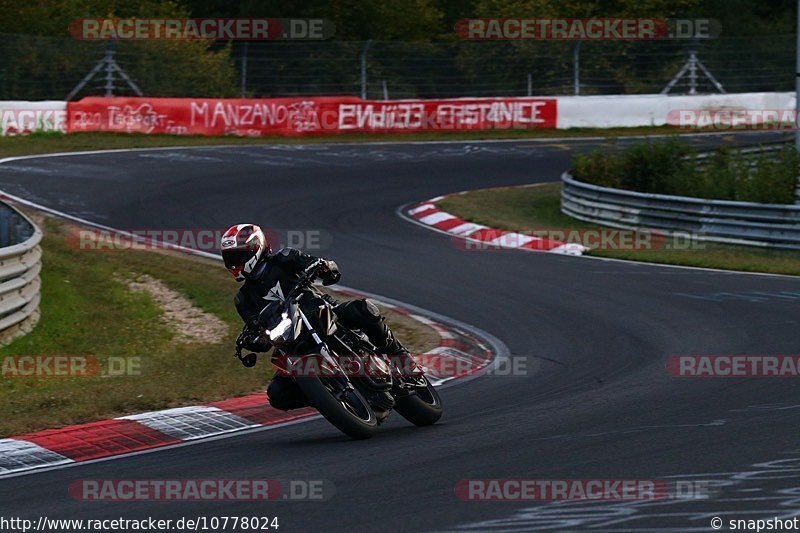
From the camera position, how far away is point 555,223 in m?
19.9

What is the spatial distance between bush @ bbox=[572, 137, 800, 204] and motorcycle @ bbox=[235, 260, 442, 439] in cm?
1193

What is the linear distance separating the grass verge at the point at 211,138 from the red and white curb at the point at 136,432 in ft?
58.3

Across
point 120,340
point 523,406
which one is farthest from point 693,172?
point 523,406

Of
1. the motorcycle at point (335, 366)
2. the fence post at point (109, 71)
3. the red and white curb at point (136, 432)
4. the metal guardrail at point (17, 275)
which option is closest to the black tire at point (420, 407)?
the motorcycle at point (335, 366)

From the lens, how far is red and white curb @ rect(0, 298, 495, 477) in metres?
7.56

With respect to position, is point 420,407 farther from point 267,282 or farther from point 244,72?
point 244,72

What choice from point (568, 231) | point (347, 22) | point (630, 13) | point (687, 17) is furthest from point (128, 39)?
point (687, 17)

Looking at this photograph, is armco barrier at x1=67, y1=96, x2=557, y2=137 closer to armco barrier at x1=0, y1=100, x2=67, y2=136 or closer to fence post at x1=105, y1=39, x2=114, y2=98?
armco barrier at x1=0, y1=100, x2=67, y2=136

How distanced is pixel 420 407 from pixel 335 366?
0.85 metres

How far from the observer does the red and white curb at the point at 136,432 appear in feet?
24.8

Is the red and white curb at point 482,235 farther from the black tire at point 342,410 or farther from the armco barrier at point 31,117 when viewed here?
the armco barrier at point 31,117

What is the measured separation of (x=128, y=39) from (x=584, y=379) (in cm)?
2408

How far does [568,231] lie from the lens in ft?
62.3

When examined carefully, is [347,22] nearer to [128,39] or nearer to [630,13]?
[630,13]
